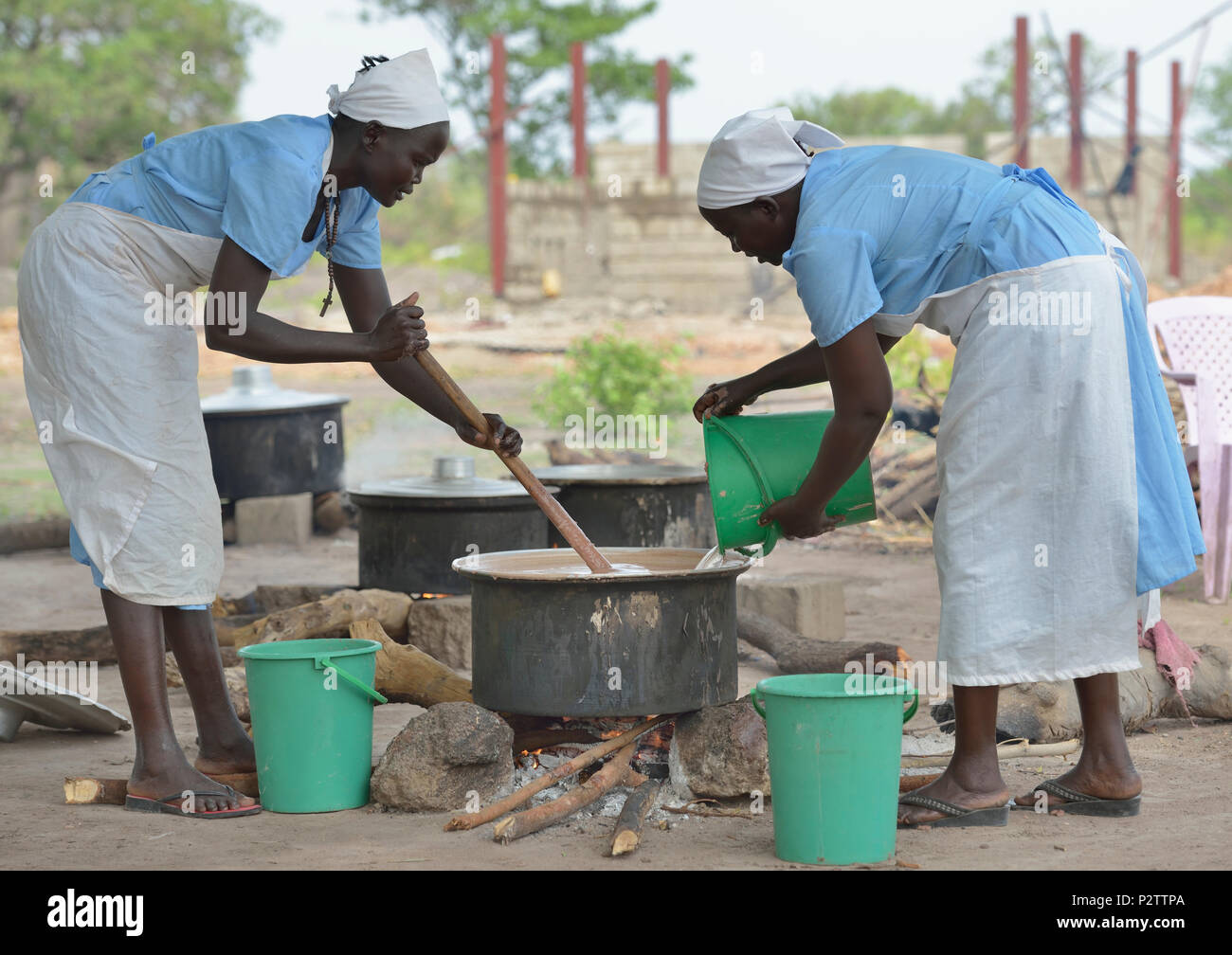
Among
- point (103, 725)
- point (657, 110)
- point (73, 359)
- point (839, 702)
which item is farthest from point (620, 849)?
Answer: point (657, 110)

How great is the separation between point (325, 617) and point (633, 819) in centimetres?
197

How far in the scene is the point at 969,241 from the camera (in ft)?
10.4

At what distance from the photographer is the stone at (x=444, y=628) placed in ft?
16.7

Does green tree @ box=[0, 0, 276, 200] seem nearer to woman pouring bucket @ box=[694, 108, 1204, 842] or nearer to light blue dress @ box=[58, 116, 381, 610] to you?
light blue dress @ box=[58, 116, 381, 610]

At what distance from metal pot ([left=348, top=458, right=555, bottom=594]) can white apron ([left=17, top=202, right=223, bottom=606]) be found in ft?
5.58

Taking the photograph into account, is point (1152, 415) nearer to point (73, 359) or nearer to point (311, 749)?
point (311, 749)

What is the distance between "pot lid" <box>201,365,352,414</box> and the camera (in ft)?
23.1

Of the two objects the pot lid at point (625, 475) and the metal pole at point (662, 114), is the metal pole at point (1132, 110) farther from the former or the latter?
the pot lid at point (625, 475)

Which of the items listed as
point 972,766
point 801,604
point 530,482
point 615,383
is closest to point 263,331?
point 530,482

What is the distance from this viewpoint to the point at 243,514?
8.03 metres

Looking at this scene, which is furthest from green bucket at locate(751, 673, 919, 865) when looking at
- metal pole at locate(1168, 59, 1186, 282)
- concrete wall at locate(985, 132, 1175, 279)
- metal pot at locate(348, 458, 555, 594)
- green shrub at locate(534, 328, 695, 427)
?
concrete wall at locate(985, 132, 1175, 279)

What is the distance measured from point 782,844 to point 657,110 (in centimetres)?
1645

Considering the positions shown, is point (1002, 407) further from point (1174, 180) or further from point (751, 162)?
point (1174, 180)

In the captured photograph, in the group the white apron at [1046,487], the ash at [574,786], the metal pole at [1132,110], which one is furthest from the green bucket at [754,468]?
the metal pole at [1132,110]
